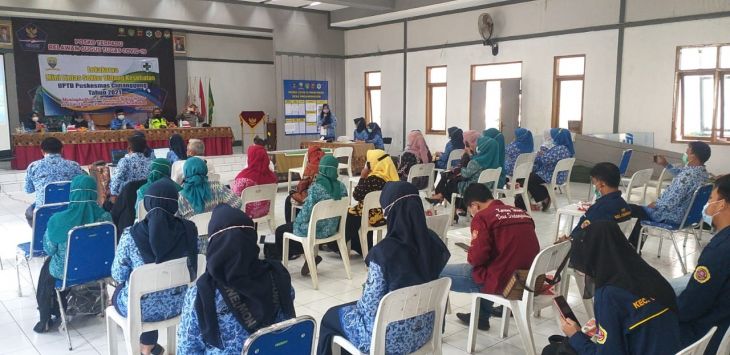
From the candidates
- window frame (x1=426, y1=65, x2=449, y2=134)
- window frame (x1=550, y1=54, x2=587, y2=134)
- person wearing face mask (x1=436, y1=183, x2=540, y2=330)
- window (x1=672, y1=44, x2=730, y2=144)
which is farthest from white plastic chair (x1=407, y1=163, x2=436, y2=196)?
window frame (x1=426, y1=65, x2=449, y2=134)

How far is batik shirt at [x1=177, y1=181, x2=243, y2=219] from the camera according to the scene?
12.0 ft

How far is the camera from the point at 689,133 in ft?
27.4

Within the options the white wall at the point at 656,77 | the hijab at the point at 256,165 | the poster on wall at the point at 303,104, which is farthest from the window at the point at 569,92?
the hijab at the point at 256,165

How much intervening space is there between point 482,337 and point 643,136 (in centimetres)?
680

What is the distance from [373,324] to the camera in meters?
2.20

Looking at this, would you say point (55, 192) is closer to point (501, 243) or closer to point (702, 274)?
point (501, 243)

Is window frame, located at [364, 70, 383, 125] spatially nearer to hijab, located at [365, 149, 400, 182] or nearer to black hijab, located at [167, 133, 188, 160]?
black hijab, located at [167, 133, 188, 160]

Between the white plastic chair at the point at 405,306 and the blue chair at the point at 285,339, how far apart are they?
0.39 metres

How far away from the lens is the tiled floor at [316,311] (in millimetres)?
3150

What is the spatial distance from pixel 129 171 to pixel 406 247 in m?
3.21

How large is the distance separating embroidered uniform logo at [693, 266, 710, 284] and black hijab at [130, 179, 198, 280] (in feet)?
7.09

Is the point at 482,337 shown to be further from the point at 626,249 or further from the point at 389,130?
the point at 389,130

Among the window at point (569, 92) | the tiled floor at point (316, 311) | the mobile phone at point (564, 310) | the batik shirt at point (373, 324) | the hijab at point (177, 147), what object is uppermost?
the window at point (569, 92)

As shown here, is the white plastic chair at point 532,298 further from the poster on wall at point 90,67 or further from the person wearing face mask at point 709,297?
the poster on wall at point 90,67
